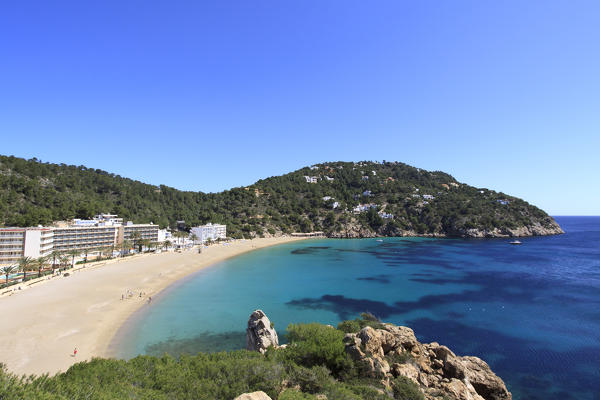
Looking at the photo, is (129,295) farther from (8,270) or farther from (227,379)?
(227,379)

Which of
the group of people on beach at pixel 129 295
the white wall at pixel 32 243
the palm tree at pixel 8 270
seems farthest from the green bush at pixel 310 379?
the white wall at pixel 32 243

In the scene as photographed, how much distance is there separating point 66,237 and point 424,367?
201 ft

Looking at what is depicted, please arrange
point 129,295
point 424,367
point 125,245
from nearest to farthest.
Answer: point 424,367
point 129,295
point 125,245

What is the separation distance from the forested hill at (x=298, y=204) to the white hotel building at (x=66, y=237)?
11.6m

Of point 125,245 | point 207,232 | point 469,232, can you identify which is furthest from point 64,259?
point 469,232

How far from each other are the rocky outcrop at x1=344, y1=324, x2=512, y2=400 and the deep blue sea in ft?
8.78

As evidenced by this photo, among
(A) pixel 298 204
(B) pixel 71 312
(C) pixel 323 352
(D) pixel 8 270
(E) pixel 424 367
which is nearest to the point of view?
(C) pixel 323 352

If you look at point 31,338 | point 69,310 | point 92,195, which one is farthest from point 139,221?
point 31,338

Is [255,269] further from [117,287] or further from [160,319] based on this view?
[160,319]

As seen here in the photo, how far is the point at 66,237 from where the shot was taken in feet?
167

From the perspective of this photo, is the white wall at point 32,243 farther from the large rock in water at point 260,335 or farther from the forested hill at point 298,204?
the large rock in water at point 260,335

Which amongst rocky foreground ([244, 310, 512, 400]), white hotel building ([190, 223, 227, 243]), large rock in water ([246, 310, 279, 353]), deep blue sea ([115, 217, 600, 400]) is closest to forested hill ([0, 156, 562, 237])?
white hotel building ([190, 223, 227, 243])

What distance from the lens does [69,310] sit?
2556cm

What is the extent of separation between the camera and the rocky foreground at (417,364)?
42.0 feet
